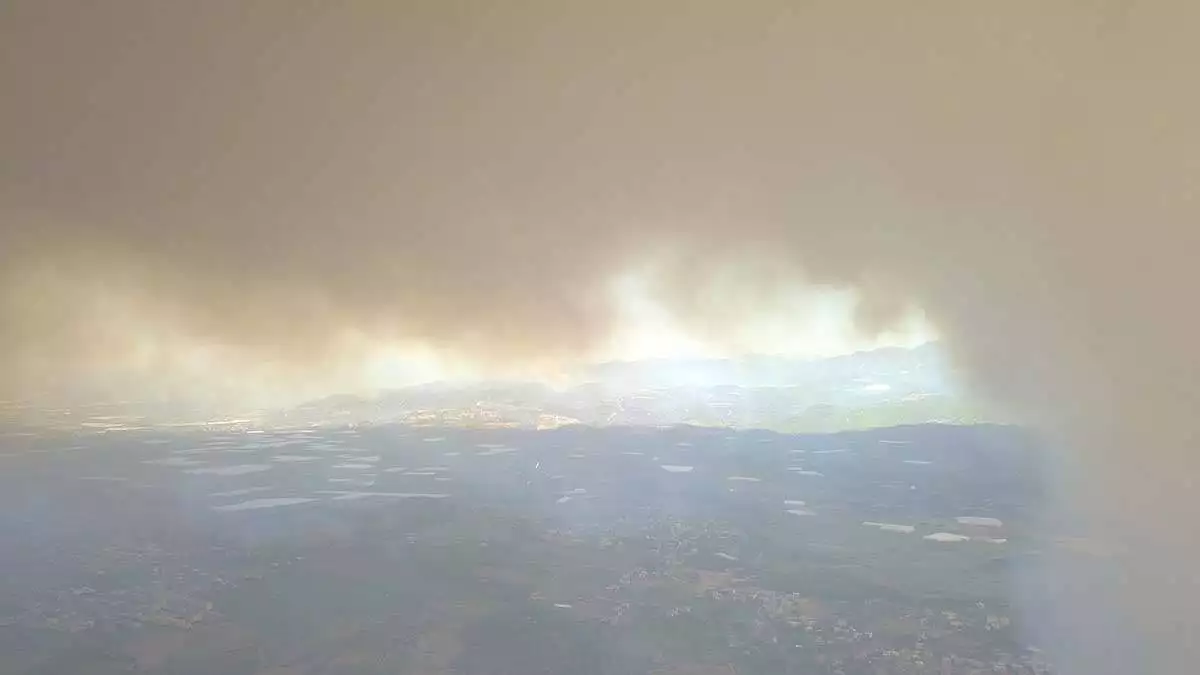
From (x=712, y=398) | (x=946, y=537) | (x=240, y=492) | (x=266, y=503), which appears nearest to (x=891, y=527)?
(x=946, y=537)

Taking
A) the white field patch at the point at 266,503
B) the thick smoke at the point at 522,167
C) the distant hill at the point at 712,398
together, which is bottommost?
the white field patch at the point at 266,503

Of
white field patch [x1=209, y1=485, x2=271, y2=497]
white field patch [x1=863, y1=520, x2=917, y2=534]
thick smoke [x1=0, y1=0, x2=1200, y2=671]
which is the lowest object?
white field patch [x1=863, y1=520, x2=917, y2=534]

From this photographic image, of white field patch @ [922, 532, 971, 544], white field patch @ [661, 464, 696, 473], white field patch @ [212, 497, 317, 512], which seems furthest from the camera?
white field patch @ [661, 464, 696, 473]

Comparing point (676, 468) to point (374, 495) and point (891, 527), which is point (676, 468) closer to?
point (891, 527)

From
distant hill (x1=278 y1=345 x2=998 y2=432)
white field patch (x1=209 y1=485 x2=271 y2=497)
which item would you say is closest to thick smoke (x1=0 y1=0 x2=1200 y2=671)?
distant hill (x1=278 y1=345 x2=998 y2=432)

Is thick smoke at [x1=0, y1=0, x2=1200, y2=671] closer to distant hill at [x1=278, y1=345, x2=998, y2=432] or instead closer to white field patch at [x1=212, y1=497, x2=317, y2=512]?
distant hill at [x1=278, y1=345, x2=998, y2=432]

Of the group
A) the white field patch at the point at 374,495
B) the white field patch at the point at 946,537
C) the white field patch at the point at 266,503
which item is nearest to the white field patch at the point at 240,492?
the white field patch at the point at 266,503

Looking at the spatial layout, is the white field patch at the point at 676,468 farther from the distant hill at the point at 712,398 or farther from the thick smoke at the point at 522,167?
the thick smoke at the point at 522,167

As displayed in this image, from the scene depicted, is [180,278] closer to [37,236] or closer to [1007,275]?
[37,236]
